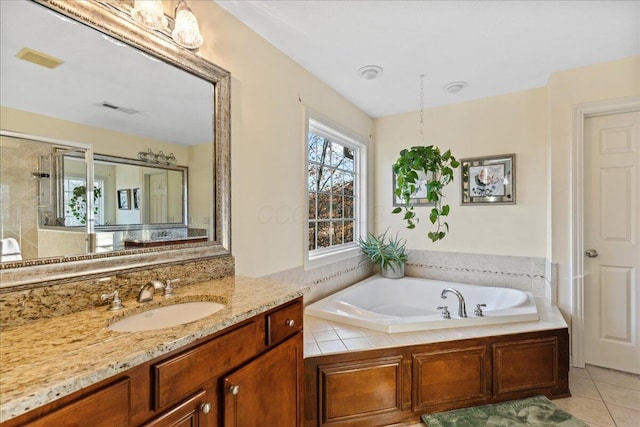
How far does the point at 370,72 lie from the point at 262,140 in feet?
3.59

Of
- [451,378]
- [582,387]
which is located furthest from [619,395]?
[451,378]

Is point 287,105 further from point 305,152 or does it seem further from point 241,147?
point 241,147

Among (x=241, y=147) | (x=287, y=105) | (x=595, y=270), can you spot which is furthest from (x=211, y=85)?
(x=595, y=270)

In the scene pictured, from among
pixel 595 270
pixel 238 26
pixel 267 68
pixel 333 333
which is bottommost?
pixel 333 333

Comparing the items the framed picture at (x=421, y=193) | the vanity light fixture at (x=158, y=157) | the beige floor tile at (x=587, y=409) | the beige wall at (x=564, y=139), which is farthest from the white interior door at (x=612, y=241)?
the vanity light fixture at (x=158, y=157)

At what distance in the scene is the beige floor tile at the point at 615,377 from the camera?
2.17 m

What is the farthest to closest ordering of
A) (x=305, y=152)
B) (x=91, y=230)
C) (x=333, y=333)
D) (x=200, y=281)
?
(x=305, y=152)
(x=333, y=333)
(x=200, y=281)
(x=91, y=230)

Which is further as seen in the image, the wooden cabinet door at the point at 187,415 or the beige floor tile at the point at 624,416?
the beige floor tile at the point at 624,416

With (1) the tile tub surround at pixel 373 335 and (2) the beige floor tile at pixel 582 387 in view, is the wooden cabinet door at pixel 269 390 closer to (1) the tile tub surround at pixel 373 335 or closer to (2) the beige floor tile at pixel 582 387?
(1) the tile tub surround at pixel 373 335

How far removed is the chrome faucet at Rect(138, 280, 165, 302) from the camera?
117cm

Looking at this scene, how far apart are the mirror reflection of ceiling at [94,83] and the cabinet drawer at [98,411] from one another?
0.95m

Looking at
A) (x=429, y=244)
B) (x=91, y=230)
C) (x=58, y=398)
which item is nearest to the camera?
(x=58, y=398)

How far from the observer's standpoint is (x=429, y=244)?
3207 millimetres

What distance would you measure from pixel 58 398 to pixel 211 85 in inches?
57.7
